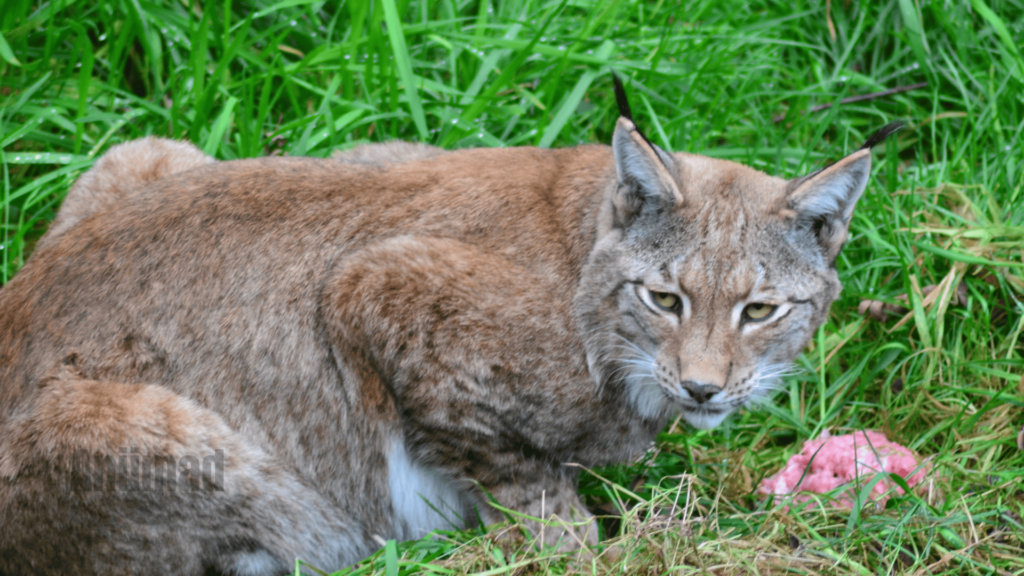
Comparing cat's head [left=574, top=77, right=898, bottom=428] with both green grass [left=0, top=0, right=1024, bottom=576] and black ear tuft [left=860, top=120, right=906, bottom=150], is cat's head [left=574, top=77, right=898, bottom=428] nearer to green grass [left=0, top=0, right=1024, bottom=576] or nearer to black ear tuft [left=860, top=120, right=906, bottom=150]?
black ear tuft [left=860, top=120, right=906, bottom=150]

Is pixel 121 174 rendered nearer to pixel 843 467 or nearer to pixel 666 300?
pixel 666 300

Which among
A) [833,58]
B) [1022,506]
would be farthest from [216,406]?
[833,58]

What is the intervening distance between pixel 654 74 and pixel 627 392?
97.1 inches

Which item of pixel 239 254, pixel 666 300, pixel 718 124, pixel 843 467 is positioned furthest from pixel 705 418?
pixel 718 124

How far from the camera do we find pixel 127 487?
10.8 feet

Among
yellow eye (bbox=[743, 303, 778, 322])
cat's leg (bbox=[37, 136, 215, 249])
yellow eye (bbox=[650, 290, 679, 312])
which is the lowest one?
yellow eye (bbox=[743, 303, 778, 322])

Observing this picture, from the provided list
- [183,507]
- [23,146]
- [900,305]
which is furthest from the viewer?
[23,146]

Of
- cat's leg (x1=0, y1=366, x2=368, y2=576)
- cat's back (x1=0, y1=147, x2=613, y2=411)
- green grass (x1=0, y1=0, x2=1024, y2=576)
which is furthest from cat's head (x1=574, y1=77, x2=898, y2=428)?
cat's leg (x1=0, y1=366, x2=368, y2=576)

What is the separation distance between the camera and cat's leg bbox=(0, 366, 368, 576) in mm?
3254

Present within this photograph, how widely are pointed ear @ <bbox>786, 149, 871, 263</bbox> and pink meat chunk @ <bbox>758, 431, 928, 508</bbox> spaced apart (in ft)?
3.23

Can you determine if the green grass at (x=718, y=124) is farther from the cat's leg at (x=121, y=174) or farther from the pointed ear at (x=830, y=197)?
the pointed ear at (x=830, y=197)

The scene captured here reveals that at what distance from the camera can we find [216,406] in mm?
3557

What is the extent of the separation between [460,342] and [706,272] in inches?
36.8

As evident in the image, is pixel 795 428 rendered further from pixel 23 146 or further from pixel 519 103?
pixel 23 146
